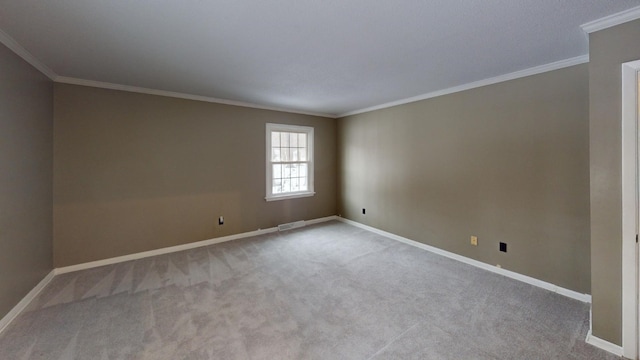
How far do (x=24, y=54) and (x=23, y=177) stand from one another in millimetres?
1162

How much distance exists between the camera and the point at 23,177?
2.40 metres

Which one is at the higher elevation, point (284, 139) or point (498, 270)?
point (284, 139)

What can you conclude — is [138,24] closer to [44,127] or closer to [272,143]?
[44,127]

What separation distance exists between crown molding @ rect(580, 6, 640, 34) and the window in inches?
160

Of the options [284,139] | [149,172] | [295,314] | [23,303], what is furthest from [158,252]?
[284,139]

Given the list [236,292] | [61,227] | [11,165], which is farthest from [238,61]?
[61,227]

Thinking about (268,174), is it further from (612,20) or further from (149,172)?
(612,20)

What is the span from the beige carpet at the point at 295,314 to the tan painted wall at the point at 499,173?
417 mm

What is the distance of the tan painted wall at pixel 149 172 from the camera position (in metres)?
3.15

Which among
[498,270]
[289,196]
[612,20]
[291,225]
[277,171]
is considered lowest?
[498,270]

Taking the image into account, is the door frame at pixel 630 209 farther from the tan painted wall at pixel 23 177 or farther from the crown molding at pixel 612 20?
the tan painted wall at pixel 23 177

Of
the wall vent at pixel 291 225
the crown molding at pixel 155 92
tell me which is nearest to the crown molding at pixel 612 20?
A: the crown molding at pixel 155 92

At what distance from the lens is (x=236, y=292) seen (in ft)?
8.74

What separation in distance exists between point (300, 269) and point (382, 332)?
4.59 feet
